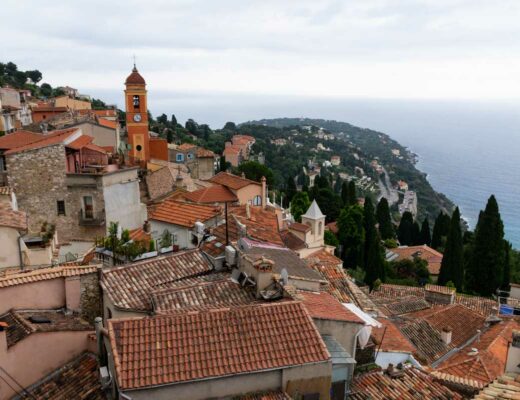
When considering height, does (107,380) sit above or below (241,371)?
below

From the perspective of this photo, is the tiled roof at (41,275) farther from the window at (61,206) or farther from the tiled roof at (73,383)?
the window at (61,206)

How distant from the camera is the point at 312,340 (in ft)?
26.1

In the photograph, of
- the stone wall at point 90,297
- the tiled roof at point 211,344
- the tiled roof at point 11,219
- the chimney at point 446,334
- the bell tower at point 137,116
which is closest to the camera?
the tiled roof at point 211,344

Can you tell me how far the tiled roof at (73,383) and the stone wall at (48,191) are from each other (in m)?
11.0

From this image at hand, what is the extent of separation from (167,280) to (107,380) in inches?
132

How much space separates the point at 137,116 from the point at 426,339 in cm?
3056

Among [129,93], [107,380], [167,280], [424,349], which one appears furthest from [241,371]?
[129,93]

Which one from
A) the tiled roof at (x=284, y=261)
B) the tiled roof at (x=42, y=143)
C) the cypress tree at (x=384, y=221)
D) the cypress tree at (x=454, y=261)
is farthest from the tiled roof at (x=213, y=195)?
the cypress tree at (x=384, y=221)

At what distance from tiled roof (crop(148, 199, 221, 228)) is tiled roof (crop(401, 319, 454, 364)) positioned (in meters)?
7.99

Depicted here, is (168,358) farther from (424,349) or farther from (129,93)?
(129,93)

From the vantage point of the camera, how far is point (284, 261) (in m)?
11.9

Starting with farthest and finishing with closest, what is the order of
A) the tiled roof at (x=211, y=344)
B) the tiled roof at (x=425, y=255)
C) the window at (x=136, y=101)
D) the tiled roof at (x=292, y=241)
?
1. the tiled roof at (x=425, y=255)
2. the window at (x=136, y=101)
3. the tiled roof at (x=292, y=241)
4. the tiled roof at (x=211, y=344)

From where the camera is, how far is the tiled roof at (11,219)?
41.9 ft

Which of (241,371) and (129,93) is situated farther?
(129,93)
